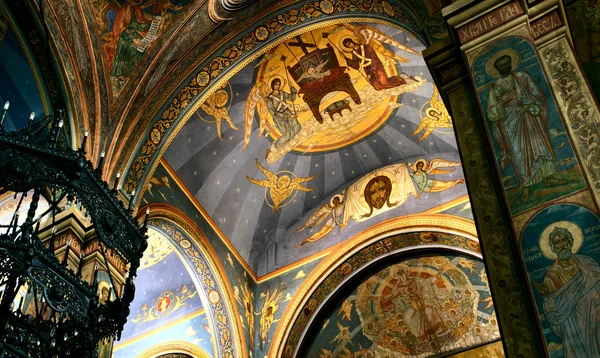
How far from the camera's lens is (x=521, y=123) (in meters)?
4.30

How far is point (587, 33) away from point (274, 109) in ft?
19.4

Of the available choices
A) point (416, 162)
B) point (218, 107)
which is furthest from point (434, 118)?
point (218, 107)

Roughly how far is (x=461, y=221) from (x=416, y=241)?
2.91ft

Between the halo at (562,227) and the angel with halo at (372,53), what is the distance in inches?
234

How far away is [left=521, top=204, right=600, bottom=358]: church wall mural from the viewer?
3.39 meters

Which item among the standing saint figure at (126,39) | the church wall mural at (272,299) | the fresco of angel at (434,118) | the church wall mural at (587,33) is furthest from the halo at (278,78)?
the church wall mural at (587,33)

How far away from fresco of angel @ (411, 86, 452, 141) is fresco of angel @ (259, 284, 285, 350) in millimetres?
3467

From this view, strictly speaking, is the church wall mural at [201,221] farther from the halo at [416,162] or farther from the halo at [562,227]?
the halo at [562,227]

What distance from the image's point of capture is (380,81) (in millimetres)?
10070

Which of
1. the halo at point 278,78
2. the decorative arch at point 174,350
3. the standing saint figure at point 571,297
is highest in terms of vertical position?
the halo at point 278,78

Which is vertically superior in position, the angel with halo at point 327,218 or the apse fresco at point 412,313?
the angel with halo at point 327,218

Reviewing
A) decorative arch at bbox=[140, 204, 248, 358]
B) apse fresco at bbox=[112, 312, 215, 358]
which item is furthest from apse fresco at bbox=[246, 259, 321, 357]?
apse fresco at bbox=[112, 312, 215, 358]

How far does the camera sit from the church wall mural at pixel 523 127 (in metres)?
3.99

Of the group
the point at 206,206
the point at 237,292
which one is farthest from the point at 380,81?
the point at 237,292
